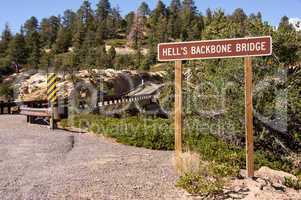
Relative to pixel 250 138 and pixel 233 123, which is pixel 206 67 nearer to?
pixel 233 123

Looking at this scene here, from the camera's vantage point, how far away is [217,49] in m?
8.70

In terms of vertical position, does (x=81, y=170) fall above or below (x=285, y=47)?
below

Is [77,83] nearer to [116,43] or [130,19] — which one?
[116,43]

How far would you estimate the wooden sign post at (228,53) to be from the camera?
8.46 m

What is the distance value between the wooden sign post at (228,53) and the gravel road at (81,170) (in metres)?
1.27

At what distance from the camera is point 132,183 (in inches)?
334

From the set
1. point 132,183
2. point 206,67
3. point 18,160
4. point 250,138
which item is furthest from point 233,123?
point 18,160

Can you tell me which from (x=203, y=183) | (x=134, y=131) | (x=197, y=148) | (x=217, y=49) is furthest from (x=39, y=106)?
(x=203, y=183)

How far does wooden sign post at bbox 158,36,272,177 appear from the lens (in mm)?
8461

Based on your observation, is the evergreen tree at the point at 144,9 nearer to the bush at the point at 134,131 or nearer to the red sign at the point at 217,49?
the bush at the point at 134,131

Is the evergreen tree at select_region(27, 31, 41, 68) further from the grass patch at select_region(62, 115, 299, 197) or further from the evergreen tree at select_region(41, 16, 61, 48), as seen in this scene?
the grass patch at select_region(62, 115, 299, 197)

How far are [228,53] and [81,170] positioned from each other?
4133mm

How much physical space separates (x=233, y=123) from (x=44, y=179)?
661 centimetres

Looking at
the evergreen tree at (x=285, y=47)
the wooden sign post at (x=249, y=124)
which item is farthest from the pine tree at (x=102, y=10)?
the wooden sign post at (x=249, y=124)
